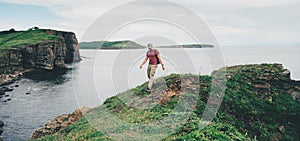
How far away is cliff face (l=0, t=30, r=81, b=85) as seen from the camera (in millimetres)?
72625

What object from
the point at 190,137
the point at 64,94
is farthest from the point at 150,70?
the point at 64,94

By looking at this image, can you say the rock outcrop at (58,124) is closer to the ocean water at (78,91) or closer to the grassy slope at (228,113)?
the grassy slope at (228,113)

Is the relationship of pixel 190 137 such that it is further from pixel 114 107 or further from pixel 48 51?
pixel 48 51

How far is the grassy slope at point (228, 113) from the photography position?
446 inches

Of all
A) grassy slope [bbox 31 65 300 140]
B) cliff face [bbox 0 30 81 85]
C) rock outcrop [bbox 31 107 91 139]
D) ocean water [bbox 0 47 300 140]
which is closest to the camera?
grassy slope [bbox 31 65 300 140]

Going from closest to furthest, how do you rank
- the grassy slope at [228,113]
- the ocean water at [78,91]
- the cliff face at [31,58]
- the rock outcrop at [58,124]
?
the grassy slope at [228,113] → the rock outcrop at [58,124] → the ocean water at [78,91] → the cliff face at [31,58]

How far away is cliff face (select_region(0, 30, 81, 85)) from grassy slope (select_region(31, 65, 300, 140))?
54.2 metres

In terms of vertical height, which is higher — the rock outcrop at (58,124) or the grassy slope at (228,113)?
the grassy slope at (228,113)

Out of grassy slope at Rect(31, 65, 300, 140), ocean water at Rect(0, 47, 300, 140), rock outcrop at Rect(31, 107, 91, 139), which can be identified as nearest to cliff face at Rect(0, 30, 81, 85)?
ocean water at Rect(0, 47, 300, 140)

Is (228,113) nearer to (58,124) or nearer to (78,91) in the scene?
(58,124)

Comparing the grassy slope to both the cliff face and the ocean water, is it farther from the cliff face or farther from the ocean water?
the cliff face

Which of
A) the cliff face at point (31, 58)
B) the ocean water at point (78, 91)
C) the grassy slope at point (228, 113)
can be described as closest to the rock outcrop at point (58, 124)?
the grassy slope at point (228, 113)

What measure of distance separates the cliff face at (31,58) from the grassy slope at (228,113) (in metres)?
54.2

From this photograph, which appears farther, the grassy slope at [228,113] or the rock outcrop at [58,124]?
the rock outcrop at [58,124]
